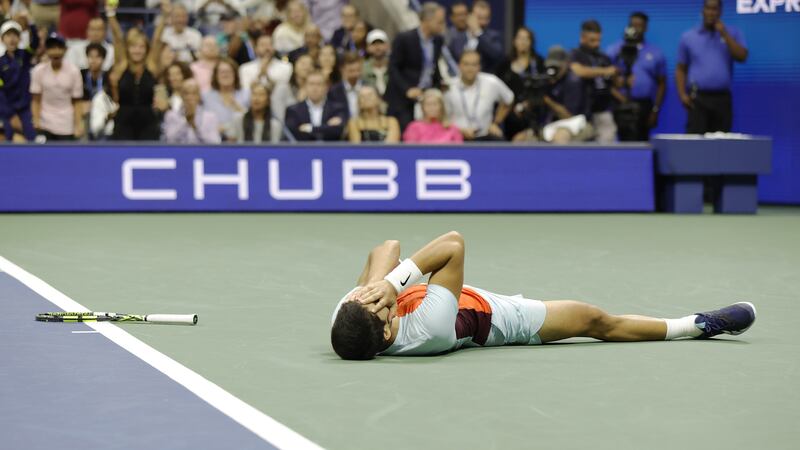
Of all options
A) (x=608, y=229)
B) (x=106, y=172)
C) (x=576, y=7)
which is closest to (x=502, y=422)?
(x=608, y=229)

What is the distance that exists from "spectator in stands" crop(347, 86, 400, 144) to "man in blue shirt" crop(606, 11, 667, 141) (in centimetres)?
368

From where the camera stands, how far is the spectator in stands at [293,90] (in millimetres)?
18531

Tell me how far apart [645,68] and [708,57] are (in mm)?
1022

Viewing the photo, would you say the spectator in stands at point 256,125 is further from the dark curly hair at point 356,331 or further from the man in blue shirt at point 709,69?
the dark curly hair at point 356,331

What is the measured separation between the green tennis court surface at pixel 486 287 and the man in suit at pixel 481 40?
2983mm

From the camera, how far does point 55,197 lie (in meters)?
17.7

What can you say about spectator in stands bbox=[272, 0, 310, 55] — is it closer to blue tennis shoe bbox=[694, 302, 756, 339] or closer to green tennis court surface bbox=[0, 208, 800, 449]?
green tennis court surface bbox=[0, 208, 800, 449]

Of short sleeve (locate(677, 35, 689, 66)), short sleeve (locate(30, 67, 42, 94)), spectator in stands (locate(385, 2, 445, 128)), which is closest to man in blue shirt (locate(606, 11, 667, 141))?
short sleeve (locate(677, 35, 689, 66))

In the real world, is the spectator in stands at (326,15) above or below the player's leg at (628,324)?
above

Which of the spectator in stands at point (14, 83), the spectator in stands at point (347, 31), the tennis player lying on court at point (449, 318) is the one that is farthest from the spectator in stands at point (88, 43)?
the tennis player lying on court at point (449, 318)

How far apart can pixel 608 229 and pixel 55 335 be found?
8.93 m

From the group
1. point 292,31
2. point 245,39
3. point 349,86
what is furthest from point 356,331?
point 245,39

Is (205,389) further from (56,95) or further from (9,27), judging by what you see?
(9,27)

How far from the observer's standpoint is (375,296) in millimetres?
7203
